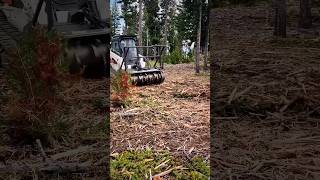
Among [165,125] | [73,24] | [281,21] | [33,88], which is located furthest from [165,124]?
[281,21]

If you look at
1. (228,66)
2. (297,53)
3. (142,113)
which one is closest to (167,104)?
(142,113)

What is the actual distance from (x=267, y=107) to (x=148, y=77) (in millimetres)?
4564

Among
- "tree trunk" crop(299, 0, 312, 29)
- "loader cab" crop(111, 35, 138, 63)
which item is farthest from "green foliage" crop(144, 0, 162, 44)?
"tree trunk" crop(299, 0, 312, 29)

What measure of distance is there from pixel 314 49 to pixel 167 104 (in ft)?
9.30

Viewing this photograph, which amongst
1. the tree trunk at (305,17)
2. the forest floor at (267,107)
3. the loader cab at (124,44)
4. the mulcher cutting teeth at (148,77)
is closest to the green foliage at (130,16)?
the loader cab at (124,44)

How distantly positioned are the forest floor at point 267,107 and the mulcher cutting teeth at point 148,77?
1.78 m

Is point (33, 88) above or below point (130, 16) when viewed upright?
below

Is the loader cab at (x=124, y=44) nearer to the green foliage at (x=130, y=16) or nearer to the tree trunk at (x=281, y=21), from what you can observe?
the tree trunk at (x=281, y=21)

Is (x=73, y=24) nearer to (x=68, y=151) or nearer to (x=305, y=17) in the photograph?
(x=68, y=151)

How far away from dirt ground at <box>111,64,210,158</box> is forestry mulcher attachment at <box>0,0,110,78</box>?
93cm

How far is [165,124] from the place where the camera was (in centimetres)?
483

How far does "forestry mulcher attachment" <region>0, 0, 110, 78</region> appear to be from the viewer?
581 centimetres

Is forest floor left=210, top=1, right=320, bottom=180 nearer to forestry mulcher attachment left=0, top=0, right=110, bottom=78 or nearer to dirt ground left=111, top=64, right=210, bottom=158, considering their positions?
dirt ground left=111, top=64, right=210, bottom=158

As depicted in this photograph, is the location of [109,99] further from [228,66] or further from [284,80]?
[284,80]
